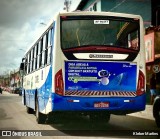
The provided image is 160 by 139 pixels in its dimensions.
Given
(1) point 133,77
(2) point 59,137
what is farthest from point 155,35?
(2) point 59,137

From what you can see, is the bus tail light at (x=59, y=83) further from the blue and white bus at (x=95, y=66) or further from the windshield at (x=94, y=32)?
the windshield at (x=94, y=32)

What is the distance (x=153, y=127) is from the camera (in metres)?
12.7

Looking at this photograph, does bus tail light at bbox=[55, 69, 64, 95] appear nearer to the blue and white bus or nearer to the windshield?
the blue and white bus

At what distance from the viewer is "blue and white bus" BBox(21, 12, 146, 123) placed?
35.4 feet

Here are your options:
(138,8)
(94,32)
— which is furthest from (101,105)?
(138,8)

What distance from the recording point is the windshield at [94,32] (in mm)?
11055

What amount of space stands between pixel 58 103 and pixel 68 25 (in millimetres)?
2169

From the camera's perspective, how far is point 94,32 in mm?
11172

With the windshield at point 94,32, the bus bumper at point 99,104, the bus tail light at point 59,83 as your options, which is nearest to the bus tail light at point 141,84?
the bus bumper at point 99,104

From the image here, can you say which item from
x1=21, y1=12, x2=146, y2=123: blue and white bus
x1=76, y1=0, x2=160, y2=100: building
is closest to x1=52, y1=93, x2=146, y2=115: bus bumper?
x1=21, y1=12, x2=146, y2=123: blue and white bus

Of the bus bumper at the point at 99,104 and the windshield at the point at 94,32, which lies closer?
the bus bumper at the point at 99,104

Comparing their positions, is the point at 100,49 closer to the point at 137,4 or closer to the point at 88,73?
the point at 88,73

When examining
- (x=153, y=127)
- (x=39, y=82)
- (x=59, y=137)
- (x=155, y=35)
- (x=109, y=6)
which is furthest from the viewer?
(x=109, y=6)

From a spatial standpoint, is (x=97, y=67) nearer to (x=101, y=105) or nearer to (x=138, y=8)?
(x=101, y=105)
